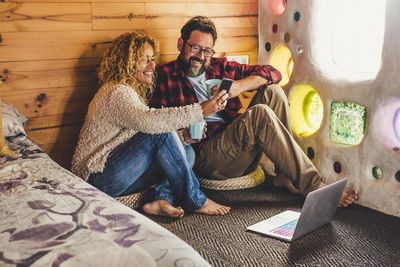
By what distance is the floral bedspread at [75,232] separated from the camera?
35.7 inches

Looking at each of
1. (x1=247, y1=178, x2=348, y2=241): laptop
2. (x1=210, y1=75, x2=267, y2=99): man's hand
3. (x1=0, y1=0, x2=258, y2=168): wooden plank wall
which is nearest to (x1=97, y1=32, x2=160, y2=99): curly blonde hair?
(x1=0, y1=0, x2=258, y2=168): wooden plank wall

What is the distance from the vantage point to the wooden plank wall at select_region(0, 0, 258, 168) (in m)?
2.09

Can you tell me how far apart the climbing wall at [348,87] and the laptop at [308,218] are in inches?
11.3

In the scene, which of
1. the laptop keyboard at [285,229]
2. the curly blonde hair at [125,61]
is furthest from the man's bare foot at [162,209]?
the curly blonde hair at [125,61]

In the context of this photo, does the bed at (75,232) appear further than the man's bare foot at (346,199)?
No

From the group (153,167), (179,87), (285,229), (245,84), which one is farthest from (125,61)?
(285,229)

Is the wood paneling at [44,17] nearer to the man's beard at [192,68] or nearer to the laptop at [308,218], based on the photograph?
the man's beard at [192,68]

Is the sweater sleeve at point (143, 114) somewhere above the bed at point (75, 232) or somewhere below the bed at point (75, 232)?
above

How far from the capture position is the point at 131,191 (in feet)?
6.90

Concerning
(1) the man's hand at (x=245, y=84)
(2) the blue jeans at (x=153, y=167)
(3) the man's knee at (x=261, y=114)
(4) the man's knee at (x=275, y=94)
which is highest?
(1) the man's hand at (x=245, y=84)

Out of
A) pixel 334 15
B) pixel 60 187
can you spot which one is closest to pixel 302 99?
pixel 334 15

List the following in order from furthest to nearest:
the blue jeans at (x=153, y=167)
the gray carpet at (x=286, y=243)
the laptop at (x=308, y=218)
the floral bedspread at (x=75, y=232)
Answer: the blue jeans at (x=153, y=167), the laptop at (x=308, y=218), the gray carpet at (x=286, y=243), the floral bedspread at (x=75, y=232)

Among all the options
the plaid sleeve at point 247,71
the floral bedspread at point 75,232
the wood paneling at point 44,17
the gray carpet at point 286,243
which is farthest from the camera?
the plaid sleeve at point 247,71

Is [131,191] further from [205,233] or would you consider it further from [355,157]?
[355,157]
